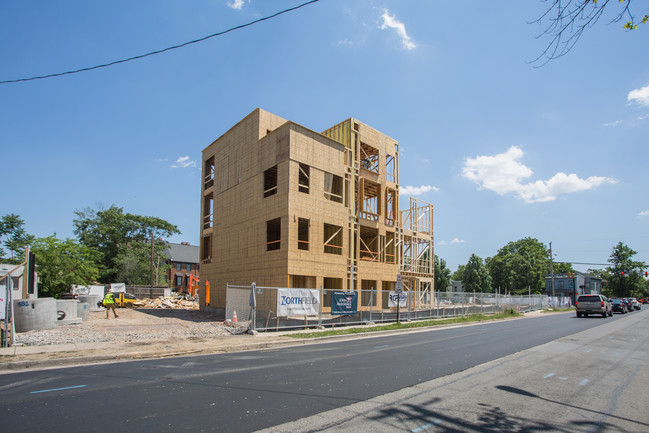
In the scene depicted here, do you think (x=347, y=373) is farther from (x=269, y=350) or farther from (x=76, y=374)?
(x=76, y=374)

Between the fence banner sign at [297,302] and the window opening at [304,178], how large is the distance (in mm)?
8945

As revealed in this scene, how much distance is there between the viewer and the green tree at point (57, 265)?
3133 centimetres

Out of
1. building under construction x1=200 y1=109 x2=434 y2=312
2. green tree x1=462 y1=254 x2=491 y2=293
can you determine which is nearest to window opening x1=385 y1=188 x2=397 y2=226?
building under construction x1=200 y1=109 x2=434 y2=312

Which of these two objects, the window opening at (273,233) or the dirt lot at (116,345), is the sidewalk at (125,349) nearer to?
the dirt lot at (116,345)

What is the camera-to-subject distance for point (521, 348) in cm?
1309

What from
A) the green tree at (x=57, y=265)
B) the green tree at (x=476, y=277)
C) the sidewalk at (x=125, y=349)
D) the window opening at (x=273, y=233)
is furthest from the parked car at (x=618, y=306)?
the green tree at (x=57, y=265)

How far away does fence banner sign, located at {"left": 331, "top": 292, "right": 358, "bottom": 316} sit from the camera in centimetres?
2052

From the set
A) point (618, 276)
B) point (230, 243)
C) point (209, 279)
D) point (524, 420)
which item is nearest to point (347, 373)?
point (524, 420)

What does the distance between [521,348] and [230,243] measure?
2271cm

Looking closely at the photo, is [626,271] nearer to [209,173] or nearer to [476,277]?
[476,277]

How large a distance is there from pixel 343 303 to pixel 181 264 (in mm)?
71631

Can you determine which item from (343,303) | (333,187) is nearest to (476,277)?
(333,187)

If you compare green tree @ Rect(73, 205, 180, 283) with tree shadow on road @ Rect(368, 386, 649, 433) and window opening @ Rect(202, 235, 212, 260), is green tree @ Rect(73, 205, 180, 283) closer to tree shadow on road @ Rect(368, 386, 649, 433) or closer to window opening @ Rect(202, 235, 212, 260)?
window opening @ Rect(202, 235, 212, 260)

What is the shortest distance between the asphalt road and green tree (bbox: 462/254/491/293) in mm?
59503
